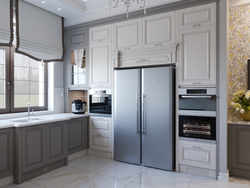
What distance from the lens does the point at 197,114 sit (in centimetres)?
291

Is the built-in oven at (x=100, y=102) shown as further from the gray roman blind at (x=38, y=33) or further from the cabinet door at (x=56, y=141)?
the gray roman blind at (x=38, y=33)

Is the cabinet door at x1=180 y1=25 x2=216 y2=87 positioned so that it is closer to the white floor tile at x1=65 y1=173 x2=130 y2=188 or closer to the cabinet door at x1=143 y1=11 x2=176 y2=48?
the cabinet door at x1=143 y1=11 x2=176 y2=48

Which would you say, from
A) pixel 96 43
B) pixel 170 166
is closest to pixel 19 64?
pixel 96 43

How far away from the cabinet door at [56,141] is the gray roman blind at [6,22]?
1471mm

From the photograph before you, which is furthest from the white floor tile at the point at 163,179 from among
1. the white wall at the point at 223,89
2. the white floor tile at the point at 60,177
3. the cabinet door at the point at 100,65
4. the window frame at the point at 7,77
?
the window frame at the point at 7,77

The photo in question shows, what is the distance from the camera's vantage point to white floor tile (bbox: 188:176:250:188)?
8.45ft

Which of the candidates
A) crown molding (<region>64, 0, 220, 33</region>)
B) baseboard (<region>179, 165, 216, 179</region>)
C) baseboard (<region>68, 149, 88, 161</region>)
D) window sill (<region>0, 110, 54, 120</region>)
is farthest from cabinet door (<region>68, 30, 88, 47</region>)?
baseboard (<region>179, 165, 216, 179</region>)

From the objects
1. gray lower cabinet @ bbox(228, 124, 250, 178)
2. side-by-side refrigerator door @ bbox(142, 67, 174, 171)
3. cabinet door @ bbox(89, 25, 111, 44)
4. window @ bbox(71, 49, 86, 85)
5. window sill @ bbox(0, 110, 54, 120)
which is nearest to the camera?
gray lower cabinet @ bbox(228, 124, 250, 178)

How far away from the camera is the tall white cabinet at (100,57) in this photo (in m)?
3.71

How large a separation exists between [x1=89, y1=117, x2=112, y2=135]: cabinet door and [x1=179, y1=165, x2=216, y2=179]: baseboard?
1.45 meters

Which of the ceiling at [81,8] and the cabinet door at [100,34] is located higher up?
the ceiling at [81,8]

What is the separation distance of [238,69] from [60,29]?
343cm

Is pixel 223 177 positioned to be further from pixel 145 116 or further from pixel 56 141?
pixel 56 141

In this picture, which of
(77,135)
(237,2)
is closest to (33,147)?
(77,135)
